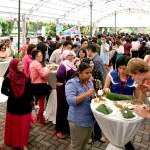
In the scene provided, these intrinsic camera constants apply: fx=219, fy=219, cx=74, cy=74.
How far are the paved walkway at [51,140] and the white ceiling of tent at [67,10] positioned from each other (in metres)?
11.2

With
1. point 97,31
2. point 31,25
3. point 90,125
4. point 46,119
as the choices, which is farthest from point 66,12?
point 90,125

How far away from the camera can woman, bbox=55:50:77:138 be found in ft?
10.5

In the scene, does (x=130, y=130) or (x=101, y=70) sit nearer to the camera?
(x=130, y=130)

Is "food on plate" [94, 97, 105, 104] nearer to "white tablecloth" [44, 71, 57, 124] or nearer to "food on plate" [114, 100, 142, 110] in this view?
"food on plate" [114, 100, 142, 110]

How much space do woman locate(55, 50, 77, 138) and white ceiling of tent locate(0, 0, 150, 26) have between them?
36.8 ft

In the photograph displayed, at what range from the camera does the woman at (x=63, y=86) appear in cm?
321

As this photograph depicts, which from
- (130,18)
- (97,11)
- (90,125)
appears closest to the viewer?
(90,125)

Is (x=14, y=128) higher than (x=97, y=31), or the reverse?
(x=97, y=31)

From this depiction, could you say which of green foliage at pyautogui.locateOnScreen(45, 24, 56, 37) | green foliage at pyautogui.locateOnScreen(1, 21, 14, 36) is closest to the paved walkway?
green foliage at pyautogui.locateOnScreen(1, 21, 14, 36)

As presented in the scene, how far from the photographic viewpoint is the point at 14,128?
3.04 metres

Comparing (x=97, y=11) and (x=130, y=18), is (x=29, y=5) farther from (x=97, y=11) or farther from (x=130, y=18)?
(x=130, y=18)

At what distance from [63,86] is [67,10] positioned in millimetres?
17297

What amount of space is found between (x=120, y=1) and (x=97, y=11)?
319 centimetres

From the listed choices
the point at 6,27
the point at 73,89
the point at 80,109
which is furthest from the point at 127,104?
the point at 6,27
